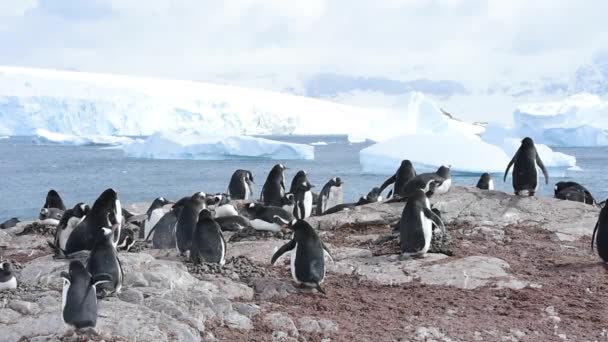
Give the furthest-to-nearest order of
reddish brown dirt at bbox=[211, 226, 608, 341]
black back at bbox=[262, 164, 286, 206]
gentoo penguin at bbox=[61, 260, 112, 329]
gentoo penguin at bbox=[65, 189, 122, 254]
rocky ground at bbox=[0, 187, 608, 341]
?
black back at bbox=[262, 164, 286, 206] → gentoo penguin at bbox=[65, 189, 122, 254] → reddish brown dirt at bbox=[211, 226, 608, 341] → rocky ground at bbox=[0, 187, 608, 341] → gentoo penguin at bbox=[61, 260, 112, 329]

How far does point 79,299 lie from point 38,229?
657 cm

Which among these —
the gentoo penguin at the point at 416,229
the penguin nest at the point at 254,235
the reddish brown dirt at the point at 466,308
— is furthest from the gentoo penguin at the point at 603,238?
the penguin nest at the point at 254,235

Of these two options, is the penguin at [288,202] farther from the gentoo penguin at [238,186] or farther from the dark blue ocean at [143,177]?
the dark blue ocean at [143,177]

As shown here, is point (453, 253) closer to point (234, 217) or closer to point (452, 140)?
point (234, 217)

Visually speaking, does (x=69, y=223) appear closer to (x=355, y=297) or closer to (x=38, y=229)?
(x=38, y=229)

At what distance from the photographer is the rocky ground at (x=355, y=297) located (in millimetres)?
5516

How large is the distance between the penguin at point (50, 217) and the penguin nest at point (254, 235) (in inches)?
144

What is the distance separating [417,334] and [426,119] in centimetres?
4259

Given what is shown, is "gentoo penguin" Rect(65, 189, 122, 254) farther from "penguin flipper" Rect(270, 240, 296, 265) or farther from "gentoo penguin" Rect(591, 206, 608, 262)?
"gentoo penguin" Rect(591, 206, 608, 262)

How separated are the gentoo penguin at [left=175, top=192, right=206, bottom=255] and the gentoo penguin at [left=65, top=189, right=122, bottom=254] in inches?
26.0

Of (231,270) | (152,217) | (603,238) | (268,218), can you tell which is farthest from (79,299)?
(152,217)

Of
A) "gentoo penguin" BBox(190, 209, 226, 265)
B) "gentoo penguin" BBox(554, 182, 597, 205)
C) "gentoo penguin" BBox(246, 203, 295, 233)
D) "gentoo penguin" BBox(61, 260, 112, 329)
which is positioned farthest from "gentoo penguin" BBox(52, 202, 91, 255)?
"gentoo penguin" BBox(554, 182, 597, 205)

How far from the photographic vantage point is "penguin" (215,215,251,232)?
9.51 m

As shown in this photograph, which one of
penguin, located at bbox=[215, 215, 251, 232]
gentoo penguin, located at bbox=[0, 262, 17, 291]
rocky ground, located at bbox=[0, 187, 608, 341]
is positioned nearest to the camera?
rocky ground, located at bbox=[0, 187, 608, 341]
